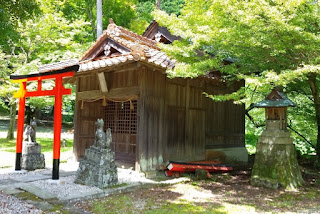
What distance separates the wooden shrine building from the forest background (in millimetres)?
1525

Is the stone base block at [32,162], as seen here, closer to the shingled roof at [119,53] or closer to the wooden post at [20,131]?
the wooden post at [20,131]

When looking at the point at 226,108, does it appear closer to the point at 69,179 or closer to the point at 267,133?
the point at 267,133

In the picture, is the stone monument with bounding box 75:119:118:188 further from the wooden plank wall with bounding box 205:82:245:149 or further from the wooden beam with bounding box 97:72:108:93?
the wooden plank wall with bounding box 205:82:245:149

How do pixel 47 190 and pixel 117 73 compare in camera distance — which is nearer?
pixel 47 190

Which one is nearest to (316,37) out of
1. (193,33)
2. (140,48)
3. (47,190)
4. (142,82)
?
(193,33)

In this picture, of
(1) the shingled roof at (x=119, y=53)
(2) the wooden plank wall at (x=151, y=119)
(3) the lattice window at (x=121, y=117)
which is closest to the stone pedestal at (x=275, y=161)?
(2) the wooden plank wall at (x=151, y=119)

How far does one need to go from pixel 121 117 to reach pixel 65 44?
25.5 feet

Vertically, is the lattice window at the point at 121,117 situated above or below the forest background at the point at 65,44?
below

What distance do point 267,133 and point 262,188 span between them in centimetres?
175

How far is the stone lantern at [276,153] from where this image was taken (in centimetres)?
819

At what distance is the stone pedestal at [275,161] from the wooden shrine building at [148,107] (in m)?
2.89

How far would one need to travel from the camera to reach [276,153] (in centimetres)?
837

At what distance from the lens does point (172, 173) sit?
9.54m

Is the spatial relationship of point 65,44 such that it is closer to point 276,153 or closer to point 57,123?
point 57,123
